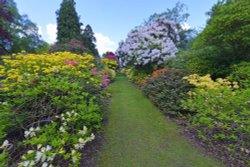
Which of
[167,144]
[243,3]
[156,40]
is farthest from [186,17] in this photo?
[167,144]

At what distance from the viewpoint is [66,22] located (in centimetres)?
1454

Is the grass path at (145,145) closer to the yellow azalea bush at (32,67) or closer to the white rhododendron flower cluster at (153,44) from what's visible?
the yellow azalea bush at (32,67)

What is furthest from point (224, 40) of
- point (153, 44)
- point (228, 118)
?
point (153, 44)

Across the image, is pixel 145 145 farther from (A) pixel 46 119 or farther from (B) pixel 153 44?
(B) pixel 153 44

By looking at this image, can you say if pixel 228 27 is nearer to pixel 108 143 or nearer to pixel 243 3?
pixel 243 3

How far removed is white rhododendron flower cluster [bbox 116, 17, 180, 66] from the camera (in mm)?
7473

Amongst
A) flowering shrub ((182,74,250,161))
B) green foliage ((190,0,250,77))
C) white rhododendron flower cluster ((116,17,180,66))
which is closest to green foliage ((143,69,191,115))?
flowering shrub ((182,74,250,161))

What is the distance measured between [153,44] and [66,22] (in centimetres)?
1112

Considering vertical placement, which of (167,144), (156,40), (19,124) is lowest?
(167,144)

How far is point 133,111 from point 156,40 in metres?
4.95

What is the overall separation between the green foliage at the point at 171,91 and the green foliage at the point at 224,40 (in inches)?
48.5

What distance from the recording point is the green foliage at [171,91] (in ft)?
13.0

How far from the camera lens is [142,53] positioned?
7742mm

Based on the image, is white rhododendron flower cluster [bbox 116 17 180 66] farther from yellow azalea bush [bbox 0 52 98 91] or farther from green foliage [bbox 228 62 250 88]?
yellow azalea bush [bbox 0 52 98 91]
